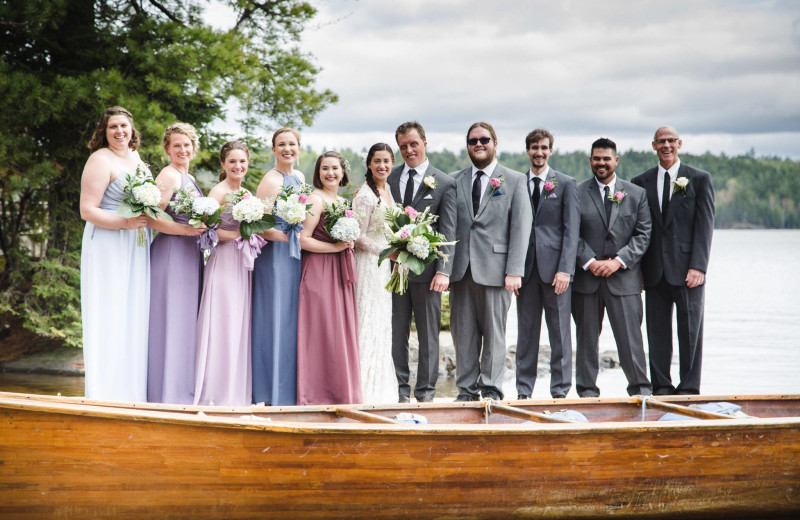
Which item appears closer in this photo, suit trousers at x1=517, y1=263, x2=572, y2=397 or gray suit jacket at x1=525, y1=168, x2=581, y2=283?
gray suit jacket at x1=525, y1=168, x2=581, y2=283

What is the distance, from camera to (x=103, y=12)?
12797 mm

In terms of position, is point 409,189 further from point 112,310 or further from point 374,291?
point 112,310

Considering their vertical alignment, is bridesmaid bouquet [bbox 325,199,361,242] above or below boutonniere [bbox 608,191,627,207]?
below

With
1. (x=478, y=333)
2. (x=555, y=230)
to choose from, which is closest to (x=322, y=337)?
(x=478, y=333)

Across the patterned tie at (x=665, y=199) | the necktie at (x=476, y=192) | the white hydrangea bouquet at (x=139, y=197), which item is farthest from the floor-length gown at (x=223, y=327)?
the patterned tie at (x=665, y=199)

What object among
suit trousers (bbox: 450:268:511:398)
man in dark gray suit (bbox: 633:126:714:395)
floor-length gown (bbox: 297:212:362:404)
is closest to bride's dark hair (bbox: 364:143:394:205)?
floor-length gown (bbox: 297:212:362:404)

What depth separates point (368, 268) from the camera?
6.68 m

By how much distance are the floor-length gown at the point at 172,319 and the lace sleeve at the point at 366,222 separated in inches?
48.4

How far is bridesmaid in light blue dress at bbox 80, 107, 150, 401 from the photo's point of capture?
5.68 meters

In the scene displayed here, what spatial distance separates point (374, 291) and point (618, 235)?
2.14 meters

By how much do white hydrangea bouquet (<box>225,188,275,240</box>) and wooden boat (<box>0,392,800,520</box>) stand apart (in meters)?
1.36

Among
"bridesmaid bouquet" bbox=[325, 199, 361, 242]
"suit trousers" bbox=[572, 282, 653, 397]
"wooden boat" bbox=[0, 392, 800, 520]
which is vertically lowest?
"wooden boat" bbox=[0, 392, 800, 520]

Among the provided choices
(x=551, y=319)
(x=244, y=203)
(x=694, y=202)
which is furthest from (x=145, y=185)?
(x=694, y=202)

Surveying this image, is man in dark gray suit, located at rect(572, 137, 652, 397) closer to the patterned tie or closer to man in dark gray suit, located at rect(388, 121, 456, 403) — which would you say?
the patterned tie
